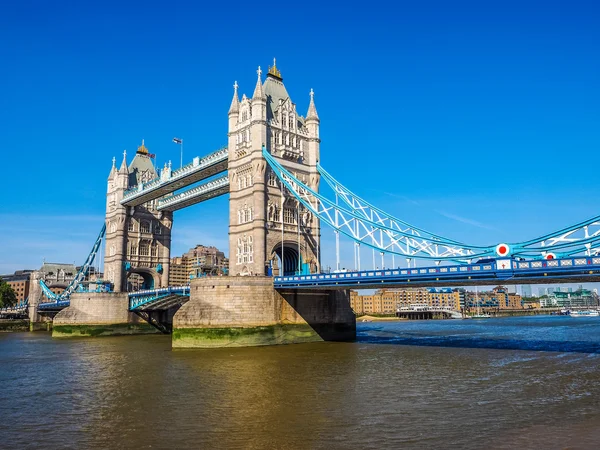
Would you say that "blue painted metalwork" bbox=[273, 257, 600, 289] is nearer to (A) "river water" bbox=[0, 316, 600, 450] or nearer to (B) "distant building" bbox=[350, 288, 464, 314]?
(A) "river water" bbox=[0, 316, 600, 450]

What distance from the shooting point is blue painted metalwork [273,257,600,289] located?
90.7ft

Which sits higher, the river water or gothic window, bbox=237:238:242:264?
gothic window, bbox=237:238:242:264

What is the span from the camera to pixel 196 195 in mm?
60719

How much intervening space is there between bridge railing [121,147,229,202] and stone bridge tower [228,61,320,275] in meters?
2.92

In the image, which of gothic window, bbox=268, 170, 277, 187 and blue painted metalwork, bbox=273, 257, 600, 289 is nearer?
blue painted metalwork, bbox=273, 257, 600, 289

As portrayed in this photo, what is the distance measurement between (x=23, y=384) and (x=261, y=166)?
2763cm

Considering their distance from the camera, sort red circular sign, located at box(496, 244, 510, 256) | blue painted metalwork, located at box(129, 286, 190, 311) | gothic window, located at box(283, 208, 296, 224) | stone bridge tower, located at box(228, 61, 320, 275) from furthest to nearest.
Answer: blue painted metalwork, located at box(129, 286, 190, 311), gothic window, located at box(283, 208, 296, 224), stone bridge tower, located at box(228, 61, 320, 275), red circular sign, located at box(496, 244, 510, 256)

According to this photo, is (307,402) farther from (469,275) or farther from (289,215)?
(289,215)

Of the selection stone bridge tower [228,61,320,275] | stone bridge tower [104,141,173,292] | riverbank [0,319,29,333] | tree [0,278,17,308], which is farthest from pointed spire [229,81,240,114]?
tree [0,278,17,308]

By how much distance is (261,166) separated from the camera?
4662 centimetres

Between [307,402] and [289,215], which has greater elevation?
[289,215]

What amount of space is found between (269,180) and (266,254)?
691 cm

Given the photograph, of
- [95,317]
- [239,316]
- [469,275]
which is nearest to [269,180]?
[239,316]

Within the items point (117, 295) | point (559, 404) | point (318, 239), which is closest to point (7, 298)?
point (117, 295)
